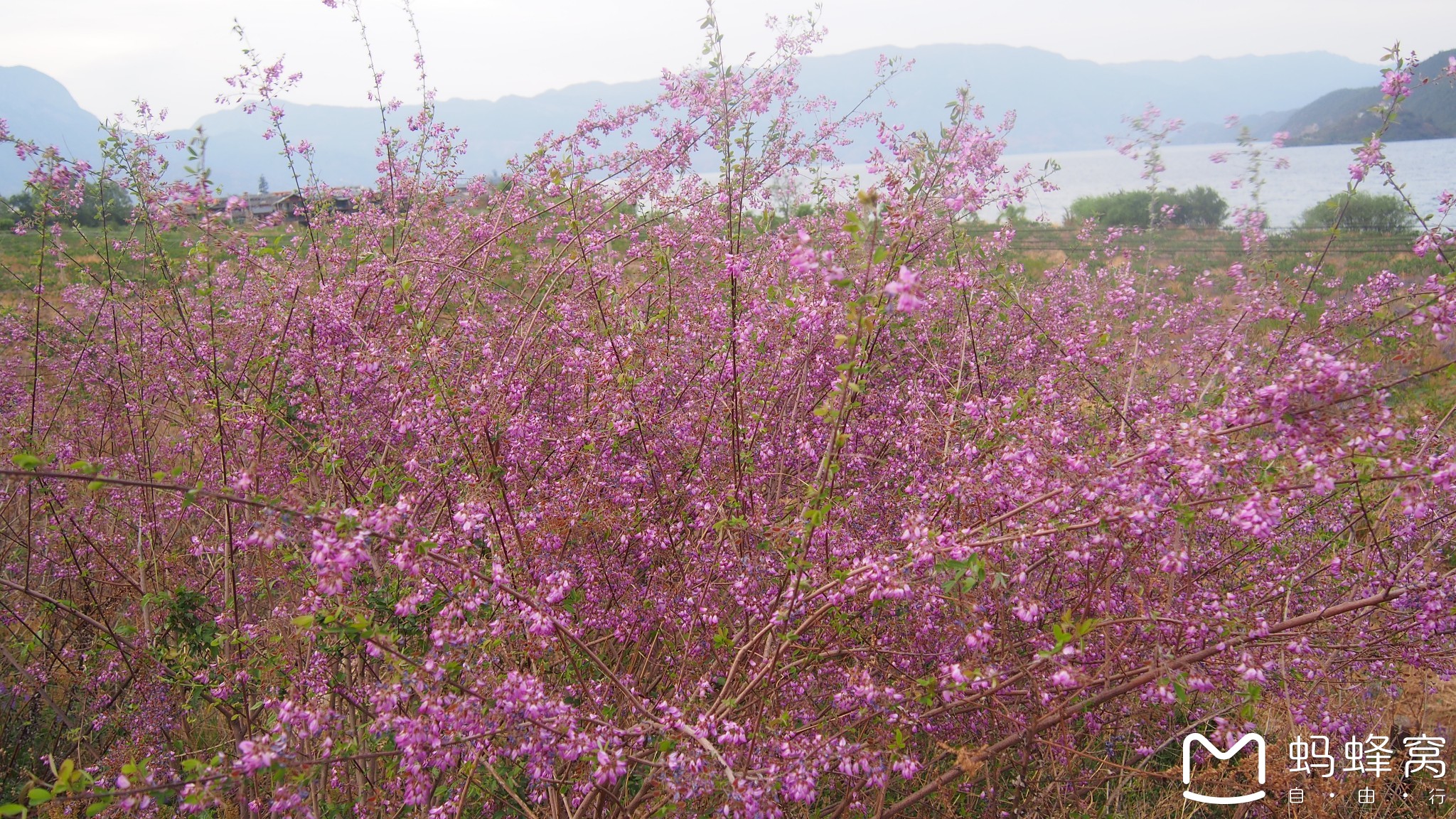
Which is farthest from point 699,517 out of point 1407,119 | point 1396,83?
point 1407,119

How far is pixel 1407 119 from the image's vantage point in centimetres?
806

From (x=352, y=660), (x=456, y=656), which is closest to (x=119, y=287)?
(x=352, y=660)

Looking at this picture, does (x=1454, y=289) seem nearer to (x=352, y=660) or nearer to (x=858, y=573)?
(x=858, y=573)

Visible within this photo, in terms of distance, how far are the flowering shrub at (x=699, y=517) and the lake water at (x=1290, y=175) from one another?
58 cm

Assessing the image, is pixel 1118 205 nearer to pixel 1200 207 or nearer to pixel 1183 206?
pixel 1200 207

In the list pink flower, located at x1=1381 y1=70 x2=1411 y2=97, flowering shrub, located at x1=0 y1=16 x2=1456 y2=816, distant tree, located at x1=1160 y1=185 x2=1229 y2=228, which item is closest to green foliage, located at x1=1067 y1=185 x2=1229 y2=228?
distant tree, located at x1=1160 y1=185 x2=1229 y2=228

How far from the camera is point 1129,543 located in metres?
2.76

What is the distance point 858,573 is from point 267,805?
3.45 m

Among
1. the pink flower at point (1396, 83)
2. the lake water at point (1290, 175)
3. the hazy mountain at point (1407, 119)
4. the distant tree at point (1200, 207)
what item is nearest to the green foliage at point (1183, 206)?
the distant tree at point (1200, 207)

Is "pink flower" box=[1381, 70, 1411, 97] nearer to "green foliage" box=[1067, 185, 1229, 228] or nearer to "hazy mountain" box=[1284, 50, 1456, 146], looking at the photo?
"hazy mountain" box=[1284, 50, 1456, 146]

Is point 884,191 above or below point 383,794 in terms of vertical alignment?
above

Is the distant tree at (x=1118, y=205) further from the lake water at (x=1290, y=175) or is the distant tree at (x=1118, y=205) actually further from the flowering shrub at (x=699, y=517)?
the flowering shrub at (x=699, y=517)

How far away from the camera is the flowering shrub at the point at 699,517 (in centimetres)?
223

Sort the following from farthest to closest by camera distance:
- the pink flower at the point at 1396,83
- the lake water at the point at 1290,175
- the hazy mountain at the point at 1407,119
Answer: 1. the lake water at the point at 1290,175
2. the hazy mountain at the point at 1407,119
3. the pink flower at the point at 1396,83
